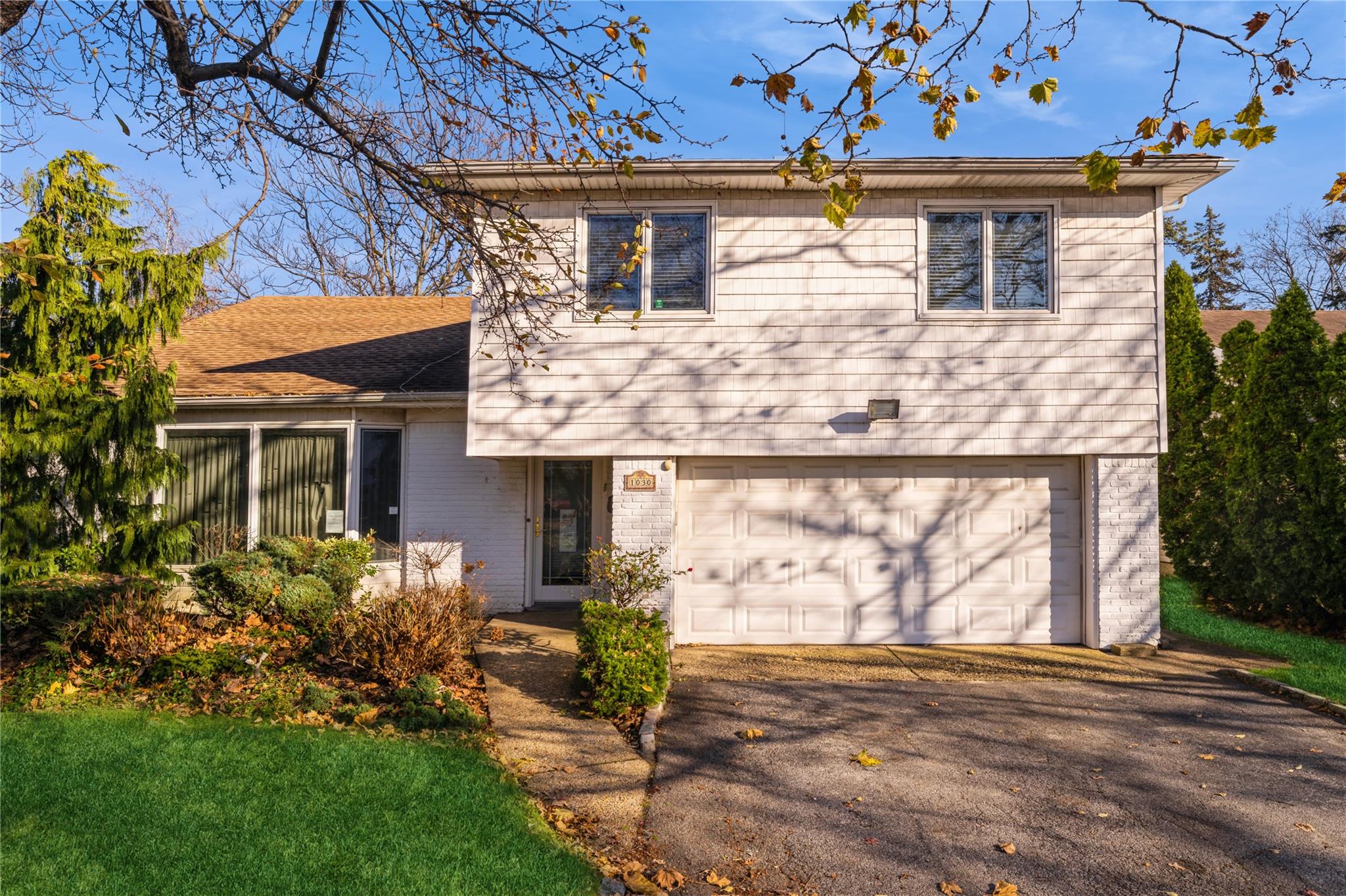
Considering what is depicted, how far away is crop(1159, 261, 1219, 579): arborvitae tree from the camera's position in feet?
45.5

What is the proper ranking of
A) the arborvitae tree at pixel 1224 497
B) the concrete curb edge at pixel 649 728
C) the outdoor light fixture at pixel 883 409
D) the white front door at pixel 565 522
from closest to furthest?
the concrete curb edge at pixel 649 728, the outdoor light fixture at pixel 883 409, the white front door at pixel 565 522, the arborvitae tree at pixel 1224 497

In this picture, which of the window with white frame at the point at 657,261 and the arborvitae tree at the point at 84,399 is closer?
the arborvitae tree at the point at 84,399

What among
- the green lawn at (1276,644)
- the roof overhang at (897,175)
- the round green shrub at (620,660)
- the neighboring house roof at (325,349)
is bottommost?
the green lawn at (1276,644)

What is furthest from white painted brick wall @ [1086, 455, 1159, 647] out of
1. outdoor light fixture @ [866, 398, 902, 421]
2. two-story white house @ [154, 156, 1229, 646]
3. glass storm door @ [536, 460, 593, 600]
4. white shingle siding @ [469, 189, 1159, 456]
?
glass storm door @ [536, 460, 593, 600]

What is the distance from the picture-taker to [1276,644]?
1077 centimetres

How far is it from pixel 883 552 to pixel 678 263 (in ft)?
13.6

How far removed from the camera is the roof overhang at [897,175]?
9586 mm

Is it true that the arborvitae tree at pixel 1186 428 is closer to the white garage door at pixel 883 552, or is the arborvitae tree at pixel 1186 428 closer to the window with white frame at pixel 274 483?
the white garage door at pixel 883 552

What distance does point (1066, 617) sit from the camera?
10547mm

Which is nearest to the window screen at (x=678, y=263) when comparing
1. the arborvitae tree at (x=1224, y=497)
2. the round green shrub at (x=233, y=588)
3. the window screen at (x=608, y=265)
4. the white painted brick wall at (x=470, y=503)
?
the window screen at (x=608, y=265)

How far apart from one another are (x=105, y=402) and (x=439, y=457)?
3.81 m

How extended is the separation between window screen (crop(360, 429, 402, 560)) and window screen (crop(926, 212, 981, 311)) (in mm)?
7103

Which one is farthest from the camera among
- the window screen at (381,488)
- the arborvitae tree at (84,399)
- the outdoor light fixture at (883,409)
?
the window screen at (381,488)

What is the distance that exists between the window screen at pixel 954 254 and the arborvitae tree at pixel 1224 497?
17.3ft
